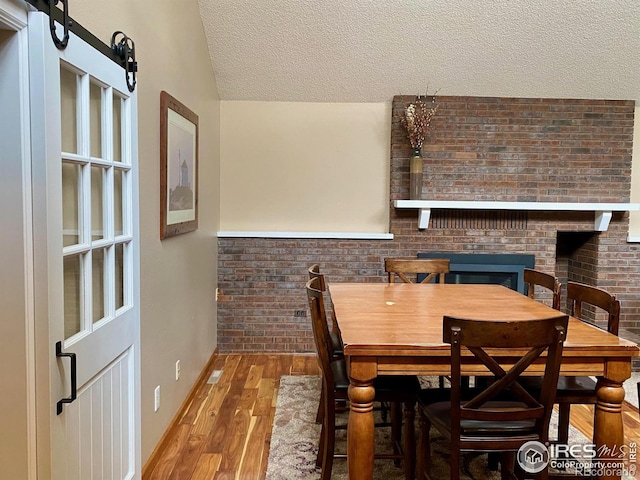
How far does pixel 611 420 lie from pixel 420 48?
287 cm

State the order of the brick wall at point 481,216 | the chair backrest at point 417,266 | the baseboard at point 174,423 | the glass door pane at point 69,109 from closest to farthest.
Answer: the glass door pane at point 69,109 < the baseboard at point 174,423 < the chair backrest at point 417,266 < the brick wall at point 481,216

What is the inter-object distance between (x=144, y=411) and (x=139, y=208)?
0.96m

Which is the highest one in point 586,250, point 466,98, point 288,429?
point 466,98

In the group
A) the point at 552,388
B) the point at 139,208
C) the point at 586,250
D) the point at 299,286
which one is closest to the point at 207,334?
the point at 299,286

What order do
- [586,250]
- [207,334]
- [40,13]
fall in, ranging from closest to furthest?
1. [40,13]
2. [207,334]
3. [586,250]

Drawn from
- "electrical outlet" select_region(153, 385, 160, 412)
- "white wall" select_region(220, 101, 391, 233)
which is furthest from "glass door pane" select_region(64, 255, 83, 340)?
"white wall" select_region(220, 101, 391, 233)

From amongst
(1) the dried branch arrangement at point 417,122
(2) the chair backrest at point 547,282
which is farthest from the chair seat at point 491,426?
(1) the dried branch arrangement at point 417,122

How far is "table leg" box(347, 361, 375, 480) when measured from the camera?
1.81 meters

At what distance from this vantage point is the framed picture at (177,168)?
99.0 inches

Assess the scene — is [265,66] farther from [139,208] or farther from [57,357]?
[57,357]

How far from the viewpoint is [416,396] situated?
2080 mm

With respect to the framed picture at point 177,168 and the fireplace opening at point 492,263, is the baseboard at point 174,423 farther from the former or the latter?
the fireplace opening at point 492,263

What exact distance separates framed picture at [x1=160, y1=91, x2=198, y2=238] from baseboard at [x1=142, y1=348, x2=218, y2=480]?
3.56ft

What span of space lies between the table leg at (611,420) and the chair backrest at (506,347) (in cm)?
29
